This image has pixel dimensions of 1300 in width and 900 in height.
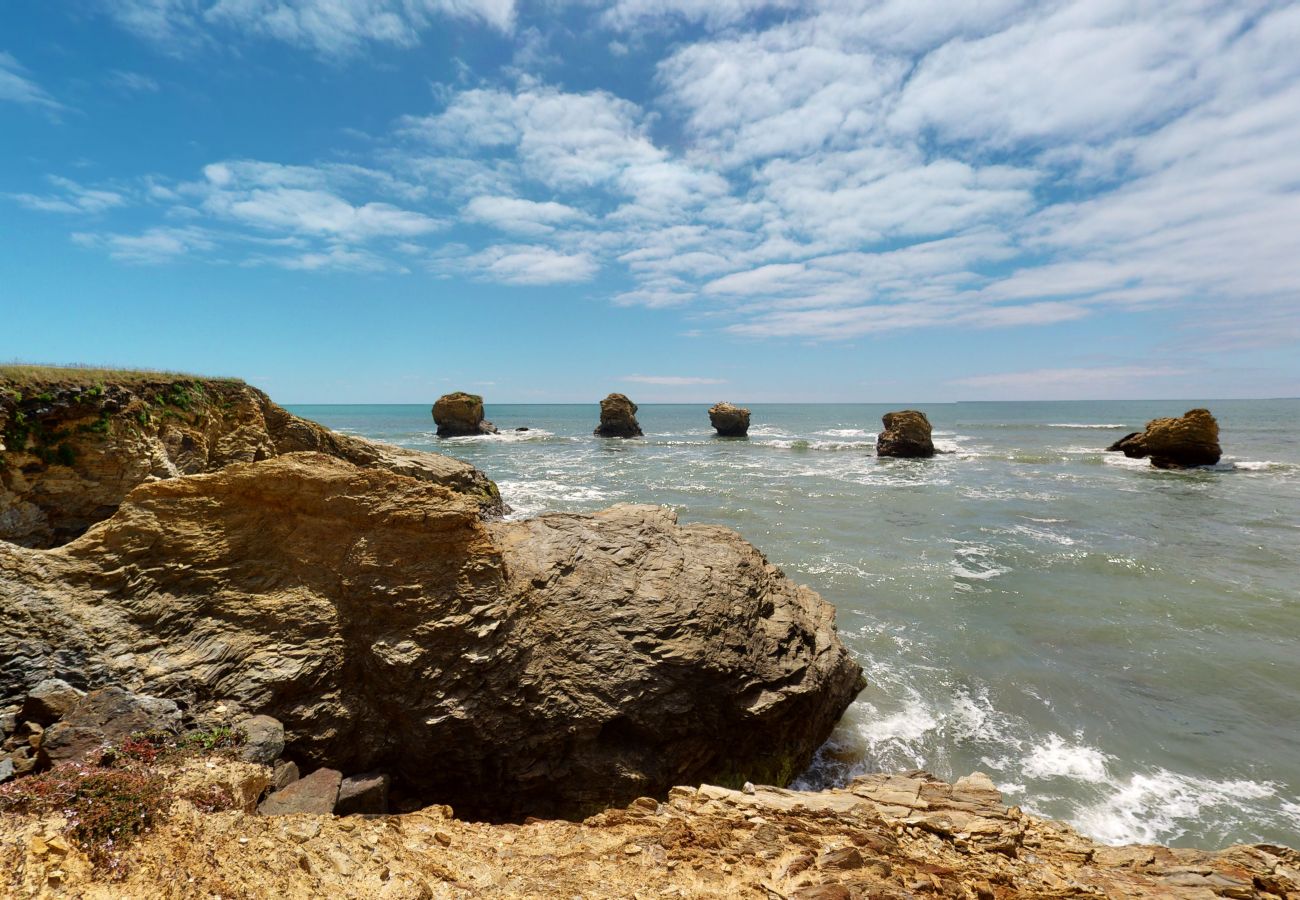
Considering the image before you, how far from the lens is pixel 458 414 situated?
75.1 meters

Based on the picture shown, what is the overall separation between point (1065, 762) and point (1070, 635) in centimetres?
513

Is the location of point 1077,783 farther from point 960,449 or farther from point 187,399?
point 960,449

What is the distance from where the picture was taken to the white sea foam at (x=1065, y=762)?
8.25m

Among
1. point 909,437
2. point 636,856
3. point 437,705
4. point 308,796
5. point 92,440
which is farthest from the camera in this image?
point 909,437

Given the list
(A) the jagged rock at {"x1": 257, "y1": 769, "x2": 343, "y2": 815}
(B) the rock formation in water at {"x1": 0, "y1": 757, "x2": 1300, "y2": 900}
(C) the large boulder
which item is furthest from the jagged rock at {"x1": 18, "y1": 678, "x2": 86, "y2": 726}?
(A) the jagged rock at {"x1": 257, "y1": 769, "x2": 343, "y2": 815}

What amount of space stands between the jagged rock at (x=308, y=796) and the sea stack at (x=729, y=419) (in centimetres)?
7657

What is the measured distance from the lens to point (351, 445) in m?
17.8

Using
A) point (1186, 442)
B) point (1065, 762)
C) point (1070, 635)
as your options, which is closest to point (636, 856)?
point (1065, 762)

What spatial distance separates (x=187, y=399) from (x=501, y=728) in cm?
1164

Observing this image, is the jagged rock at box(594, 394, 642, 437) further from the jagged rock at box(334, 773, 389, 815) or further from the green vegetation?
the green vegetation

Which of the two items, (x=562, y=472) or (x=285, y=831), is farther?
(x=562, y=472)

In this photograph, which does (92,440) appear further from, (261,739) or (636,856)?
(636,856)

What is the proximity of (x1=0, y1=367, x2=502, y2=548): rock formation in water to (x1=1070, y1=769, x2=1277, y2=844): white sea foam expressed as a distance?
32.0 feet

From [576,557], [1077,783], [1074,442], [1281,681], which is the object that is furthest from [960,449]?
[576,557]
